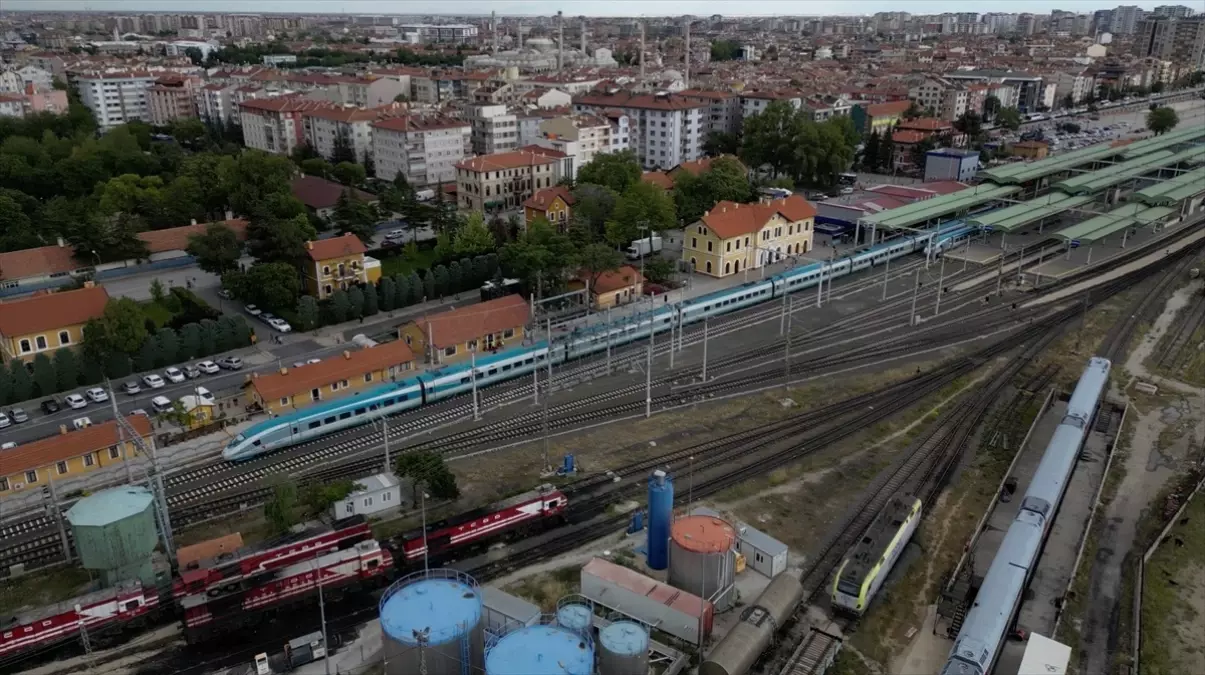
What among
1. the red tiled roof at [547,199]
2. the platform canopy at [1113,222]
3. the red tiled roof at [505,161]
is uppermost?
the red tiled roof at [505,161]

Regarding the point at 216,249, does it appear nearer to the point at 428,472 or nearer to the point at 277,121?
the point at 428,472

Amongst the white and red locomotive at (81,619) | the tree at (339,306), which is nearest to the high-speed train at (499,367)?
the white and red locomotive at (81,619)

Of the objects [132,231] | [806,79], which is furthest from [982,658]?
[806,79]

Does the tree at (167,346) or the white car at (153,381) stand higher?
the tree at (167,346)

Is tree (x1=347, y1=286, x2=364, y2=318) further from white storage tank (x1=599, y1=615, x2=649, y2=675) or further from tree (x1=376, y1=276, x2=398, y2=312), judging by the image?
white storage tank (x1=599, y1=615, x2=649, y2=675)

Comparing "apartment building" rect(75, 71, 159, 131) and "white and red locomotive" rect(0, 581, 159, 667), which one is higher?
"apartment building" rect(75, 71, 159, 131)

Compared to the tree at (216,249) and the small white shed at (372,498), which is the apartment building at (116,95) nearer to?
the tree at (216,249)

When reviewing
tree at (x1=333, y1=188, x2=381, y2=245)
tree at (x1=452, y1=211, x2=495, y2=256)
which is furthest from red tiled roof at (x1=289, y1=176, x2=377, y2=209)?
tree at (x1=452, y1=211, x2=495, y2=256)
